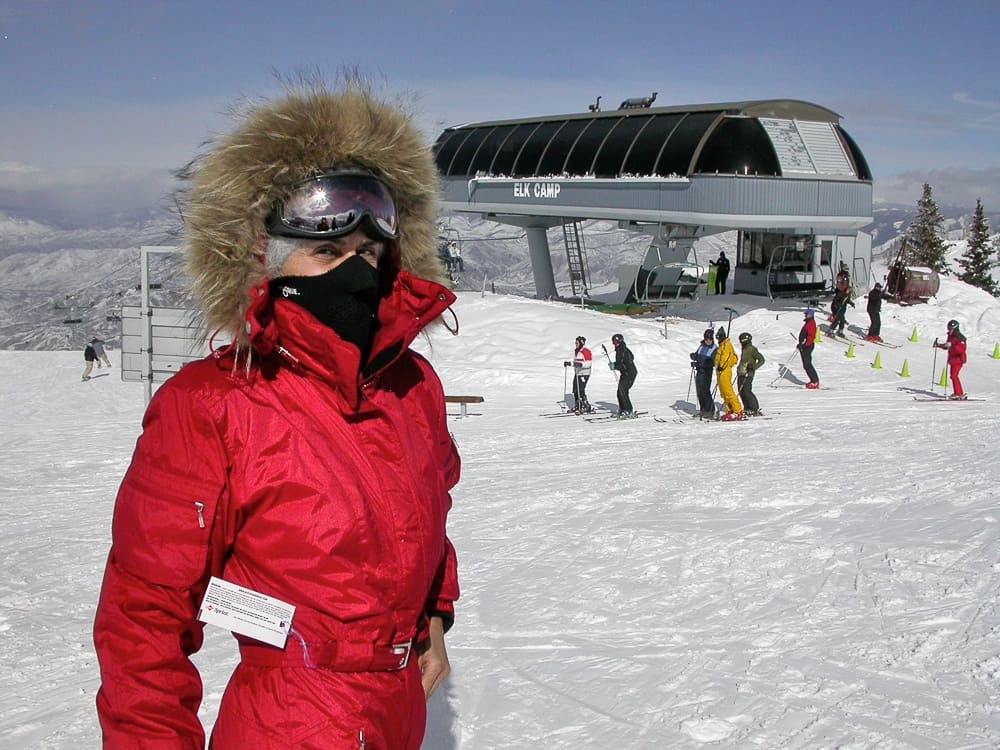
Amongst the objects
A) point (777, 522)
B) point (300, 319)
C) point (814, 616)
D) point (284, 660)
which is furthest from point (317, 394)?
point (777, 522)

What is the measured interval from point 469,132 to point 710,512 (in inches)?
1223

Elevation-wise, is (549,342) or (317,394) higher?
(317,394)

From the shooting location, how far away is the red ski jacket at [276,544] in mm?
1914

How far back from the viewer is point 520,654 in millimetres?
5613

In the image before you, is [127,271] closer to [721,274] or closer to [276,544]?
[721,274]

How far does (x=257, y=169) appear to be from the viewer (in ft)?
7.33

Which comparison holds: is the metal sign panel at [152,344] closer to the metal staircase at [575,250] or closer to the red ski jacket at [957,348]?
the red ski jacket at [957,348]

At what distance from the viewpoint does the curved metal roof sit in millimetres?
26391

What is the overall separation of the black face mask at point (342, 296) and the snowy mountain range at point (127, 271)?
418mm

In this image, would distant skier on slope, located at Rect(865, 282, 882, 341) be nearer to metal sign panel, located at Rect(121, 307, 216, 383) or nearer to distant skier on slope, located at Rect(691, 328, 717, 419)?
distant skier on slope, located at Rect(691, 328, 717, 419)

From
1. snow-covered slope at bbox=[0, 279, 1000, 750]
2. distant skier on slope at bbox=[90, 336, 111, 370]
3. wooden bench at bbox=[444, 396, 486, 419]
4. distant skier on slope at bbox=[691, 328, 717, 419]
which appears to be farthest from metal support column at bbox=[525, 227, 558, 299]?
snow-covered slope at bbox=[0, 279, 1000, 750]

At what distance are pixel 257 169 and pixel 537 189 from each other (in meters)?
30.5

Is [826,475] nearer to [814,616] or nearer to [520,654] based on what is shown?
[814,616]

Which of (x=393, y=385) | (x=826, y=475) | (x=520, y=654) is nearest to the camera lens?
(x=393, y=385)
